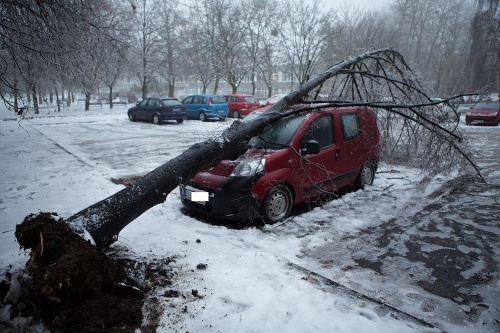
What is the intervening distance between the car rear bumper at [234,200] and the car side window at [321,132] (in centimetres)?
131

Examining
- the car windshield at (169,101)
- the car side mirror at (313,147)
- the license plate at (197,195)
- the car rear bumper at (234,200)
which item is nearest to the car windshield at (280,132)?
the car side mirror at (313,147)

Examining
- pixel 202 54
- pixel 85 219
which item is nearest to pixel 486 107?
pixel 85 219

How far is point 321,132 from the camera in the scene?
18.1 ft

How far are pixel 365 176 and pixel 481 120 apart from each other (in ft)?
57.5

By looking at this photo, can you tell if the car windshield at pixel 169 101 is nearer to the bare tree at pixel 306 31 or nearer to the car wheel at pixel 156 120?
the car wheel at pixel 156 120

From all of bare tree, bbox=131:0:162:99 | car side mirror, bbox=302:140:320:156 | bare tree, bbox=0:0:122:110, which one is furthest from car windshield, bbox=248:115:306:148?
bare tree, bbox=131:0:162:99

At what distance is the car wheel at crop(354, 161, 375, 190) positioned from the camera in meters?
6.56

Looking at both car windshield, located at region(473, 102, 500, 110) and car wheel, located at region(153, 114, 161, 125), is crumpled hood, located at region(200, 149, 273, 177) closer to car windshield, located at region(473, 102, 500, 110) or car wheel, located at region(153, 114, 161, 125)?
car wheel, located at region(153, 114, 161, 125)

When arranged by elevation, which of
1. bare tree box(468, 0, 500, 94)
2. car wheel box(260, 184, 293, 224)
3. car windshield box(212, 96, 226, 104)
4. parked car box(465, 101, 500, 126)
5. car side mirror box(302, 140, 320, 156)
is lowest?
car wheel box(260, 184, 293, 224)

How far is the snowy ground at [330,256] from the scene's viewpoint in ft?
9.12

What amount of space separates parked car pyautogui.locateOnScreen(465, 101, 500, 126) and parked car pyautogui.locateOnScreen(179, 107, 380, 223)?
18024 mm

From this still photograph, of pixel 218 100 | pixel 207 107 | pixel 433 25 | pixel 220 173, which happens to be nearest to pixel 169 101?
pixel 207 107

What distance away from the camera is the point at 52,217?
2926 millimetres

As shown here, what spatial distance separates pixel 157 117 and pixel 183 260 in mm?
16758
